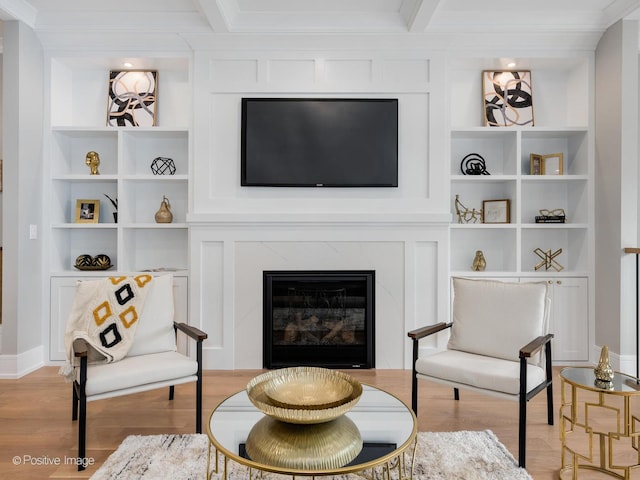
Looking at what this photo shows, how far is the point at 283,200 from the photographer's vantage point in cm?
374

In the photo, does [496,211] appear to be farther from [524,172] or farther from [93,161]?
[93,161]

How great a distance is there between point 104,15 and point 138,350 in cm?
268

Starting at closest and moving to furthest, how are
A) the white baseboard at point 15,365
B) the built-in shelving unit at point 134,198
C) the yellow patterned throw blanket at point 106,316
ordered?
the yellow patterned throw blanket at point 106,316 < the white baseboard at point 15,365 < the built-in shelving unit at point 134,198

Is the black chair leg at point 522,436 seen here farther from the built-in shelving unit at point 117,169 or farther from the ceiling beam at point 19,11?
the ceiling beam at point 19,11

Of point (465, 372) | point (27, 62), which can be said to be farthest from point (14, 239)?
point (465, 372)

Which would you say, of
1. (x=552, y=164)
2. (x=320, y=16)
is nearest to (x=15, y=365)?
(x=320, y=16)

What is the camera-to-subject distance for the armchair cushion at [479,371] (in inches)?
91.2

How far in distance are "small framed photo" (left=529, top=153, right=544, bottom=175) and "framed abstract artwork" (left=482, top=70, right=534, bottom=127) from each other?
11.4 inches

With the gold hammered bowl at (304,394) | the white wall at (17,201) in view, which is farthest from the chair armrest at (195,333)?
the white wall at (17,201)

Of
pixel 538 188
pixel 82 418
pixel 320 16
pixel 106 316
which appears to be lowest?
pixel 82 418

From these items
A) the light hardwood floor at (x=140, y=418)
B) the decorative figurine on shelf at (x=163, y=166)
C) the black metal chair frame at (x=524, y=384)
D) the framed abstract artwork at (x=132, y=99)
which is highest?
the framed abstract artwork at (x=132, y=99)

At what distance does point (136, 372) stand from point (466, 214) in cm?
298

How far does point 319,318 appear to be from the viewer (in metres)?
3.79

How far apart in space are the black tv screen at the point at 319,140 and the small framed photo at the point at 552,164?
140 centimetres
